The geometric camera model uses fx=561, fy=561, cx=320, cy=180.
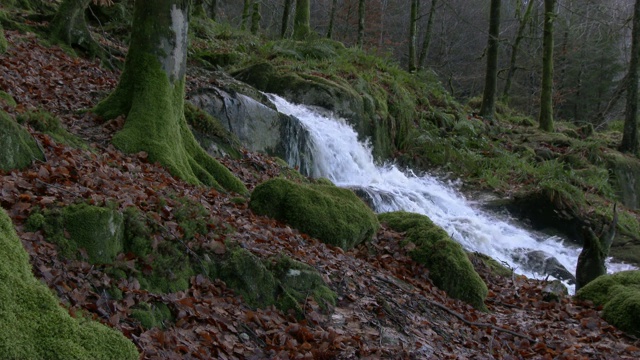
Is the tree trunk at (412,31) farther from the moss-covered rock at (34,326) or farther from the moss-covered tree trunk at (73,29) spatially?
the moss-covered rock at (34,326)

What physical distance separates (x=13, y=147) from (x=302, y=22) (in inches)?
744

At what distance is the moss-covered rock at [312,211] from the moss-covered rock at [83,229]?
3.16 meters

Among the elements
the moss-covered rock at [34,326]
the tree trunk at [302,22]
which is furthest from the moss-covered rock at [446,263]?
the tree trunk at [302,22]

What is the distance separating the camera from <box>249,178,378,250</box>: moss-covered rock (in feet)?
25.4

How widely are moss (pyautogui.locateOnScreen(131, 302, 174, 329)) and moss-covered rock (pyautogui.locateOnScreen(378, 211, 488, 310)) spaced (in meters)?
4.97

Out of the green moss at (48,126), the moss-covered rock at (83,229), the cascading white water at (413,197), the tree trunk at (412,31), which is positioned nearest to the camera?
the moss-covered rock at (83,229)

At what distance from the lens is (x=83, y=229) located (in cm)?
435

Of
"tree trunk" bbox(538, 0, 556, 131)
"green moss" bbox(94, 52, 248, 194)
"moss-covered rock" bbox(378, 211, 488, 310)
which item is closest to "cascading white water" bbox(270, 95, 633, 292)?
"moss-covered rock" bbox(378, 211, 488, 310)

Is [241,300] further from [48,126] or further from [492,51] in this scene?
[492,51]

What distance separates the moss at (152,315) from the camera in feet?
13.3

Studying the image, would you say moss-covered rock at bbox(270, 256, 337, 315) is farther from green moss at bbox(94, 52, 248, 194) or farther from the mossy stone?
green moss at bbox(94, 52, 248, 194)

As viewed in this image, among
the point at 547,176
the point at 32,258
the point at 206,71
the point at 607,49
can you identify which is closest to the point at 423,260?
the point at 32,258

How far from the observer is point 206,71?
47.3 feet

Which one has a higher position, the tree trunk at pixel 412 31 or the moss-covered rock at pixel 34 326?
the tree trunk at pixel 412 31
